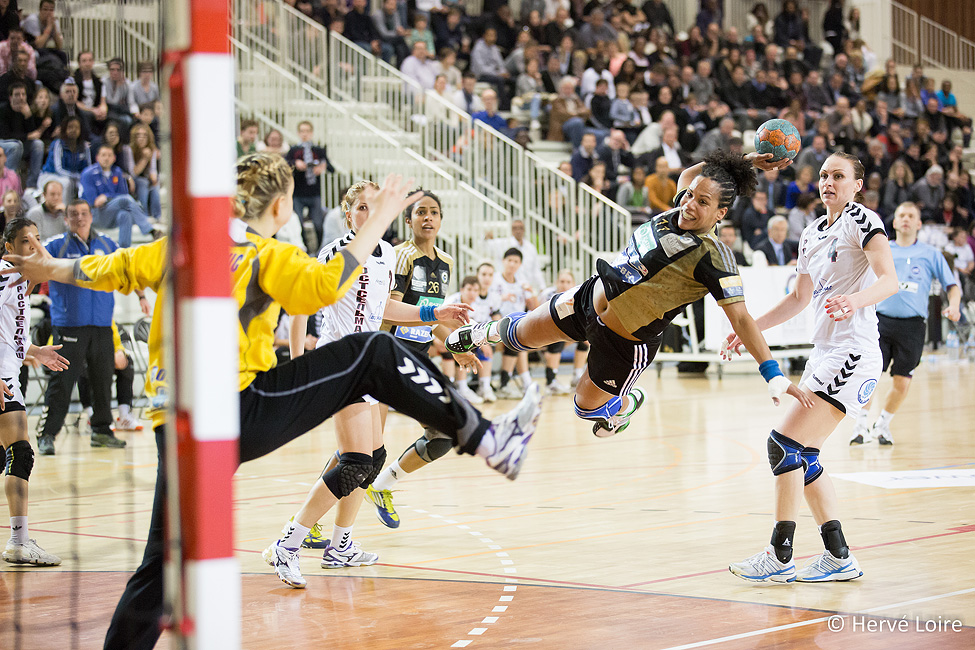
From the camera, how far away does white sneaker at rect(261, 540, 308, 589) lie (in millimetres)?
5430

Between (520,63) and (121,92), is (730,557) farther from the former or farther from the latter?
(520,63)

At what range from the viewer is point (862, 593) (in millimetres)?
5172

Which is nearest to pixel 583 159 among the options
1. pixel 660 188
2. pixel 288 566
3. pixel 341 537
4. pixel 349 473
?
pixel 660 188

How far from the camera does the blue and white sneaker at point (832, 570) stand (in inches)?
212

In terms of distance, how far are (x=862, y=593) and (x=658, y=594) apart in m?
0.98

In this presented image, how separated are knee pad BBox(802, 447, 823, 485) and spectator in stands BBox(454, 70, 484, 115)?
1404cm

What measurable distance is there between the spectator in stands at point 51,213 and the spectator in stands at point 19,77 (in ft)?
2.95

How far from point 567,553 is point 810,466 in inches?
57.9

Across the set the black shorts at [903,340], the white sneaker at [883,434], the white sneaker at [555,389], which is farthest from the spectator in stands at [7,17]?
the white sneaker at [555,389]

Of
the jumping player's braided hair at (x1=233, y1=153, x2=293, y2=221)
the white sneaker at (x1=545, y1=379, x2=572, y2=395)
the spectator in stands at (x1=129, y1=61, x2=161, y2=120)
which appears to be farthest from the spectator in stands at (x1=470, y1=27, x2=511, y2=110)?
the jumping player's braided hair at (x1=233, y1=153, x2=293, y2=221)

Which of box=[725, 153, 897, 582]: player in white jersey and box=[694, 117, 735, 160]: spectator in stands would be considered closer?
box=[725, 153, 897, 582]: player in white jersey

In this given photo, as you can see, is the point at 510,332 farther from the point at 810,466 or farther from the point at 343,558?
the point at 810,466

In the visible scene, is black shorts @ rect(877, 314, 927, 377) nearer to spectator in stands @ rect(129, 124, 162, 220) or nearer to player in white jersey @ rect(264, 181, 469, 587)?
player in white jersey @ rect(264, 181, 469, 587)

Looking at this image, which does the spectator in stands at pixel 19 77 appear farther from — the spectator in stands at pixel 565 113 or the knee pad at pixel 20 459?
the spectator in stands at pixel 565 113
